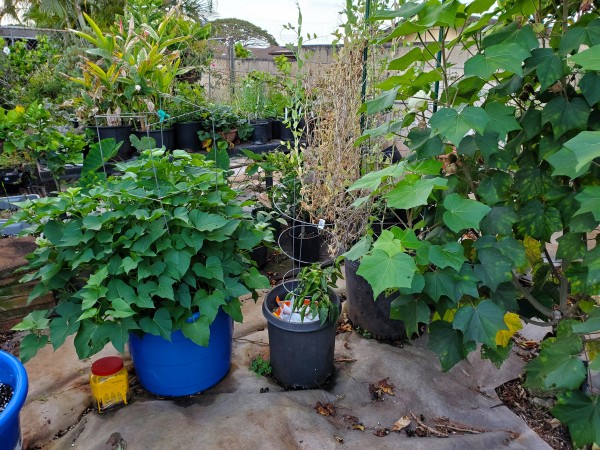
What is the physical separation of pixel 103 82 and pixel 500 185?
8.29ft

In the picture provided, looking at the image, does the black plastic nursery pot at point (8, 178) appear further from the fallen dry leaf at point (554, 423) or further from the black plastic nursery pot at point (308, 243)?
the fallen dry leaf at point (554, 423)

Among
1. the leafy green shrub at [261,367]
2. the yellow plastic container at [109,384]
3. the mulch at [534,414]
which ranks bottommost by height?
the mulch at [534,414]

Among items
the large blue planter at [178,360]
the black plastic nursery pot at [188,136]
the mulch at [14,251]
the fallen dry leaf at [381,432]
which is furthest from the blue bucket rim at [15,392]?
the black plastic nursery pot at [188,136]

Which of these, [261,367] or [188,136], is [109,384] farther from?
[188,136]

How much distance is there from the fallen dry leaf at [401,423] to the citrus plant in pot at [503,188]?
1.58ft

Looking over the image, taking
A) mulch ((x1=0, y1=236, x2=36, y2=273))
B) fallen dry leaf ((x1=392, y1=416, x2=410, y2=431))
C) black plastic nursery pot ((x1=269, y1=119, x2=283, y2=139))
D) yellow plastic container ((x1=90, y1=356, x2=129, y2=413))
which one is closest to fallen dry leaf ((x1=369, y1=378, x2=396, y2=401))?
fallen dry leaf ((x1=392, y1=416, x2=410, y2=431))

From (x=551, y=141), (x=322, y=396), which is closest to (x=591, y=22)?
(x=551, y=141)

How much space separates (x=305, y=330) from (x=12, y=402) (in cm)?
102

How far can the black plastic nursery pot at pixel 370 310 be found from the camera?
2.19m

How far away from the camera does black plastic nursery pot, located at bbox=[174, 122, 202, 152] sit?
325 centimetres

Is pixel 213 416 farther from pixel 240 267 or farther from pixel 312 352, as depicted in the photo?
pixel 240 267

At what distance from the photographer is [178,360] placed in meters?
1.77

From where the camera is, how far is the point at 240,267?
70.4 inches

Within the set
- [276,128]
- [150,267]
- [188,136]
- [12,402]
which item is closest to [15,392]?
[12,402]
